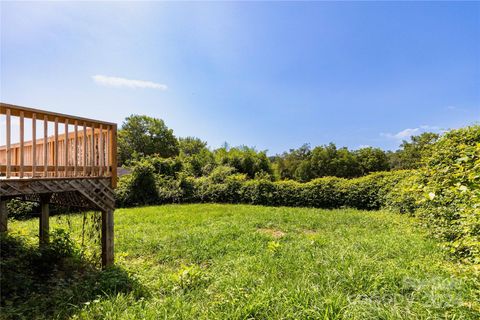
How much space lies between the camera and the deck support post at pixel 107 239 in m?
3.99

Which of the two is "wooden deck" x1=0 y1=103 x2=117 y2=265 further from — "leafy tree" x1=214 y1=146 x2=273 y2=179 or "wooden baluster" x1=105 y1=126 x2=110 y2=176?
"leafy tree" x1=214 y1=146 x2=273 y2=179

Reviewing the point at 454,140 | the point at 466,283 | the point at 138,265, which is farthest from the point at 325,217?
the point at 138,265

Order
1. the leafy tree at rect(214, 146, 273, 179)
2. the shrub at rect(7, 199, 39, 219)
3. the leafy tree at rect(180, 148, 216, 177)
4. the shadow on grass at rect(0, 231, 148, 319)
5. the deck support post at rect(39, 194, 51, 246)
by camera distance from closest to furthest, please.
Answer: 1. the shadow on grass at rect(0, 231, 148, 319)
2. the deck support post at rect(39, 194, 51, 246)
3. the shrub at rect(7, 199, 39, 219)
4. the leafy tree at rect(180, 148, 216, 177)
5. the leafy tree at rect(214, 146, 273, 179)

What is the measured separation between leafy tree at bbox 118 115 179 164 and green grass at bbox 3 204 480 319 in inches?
1233

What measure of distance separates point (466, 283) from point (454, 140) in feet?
10.1

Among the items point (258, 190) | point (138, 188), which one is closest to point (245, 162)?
point (258, 190)

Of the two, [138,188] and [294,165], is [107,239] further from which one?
[294,165]

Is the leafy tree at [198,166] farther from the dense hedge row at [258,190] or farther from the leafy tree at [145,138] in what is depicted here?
the leafy tree at [145,138]

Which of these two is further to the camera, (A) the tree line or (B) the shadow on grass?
(A) the tree line

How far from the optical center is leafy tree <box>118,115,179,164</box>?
112ft

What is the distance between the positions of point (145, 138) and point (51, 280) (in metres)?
34.2

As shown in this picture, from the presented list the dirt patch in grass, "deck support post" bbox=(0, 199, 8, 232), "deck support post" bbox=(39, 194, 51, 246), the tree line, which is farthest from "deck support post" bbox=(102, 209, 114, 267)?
the tree line

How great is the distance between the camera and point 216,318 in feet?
8.00

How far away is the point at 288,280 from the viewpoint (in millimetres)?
3193
